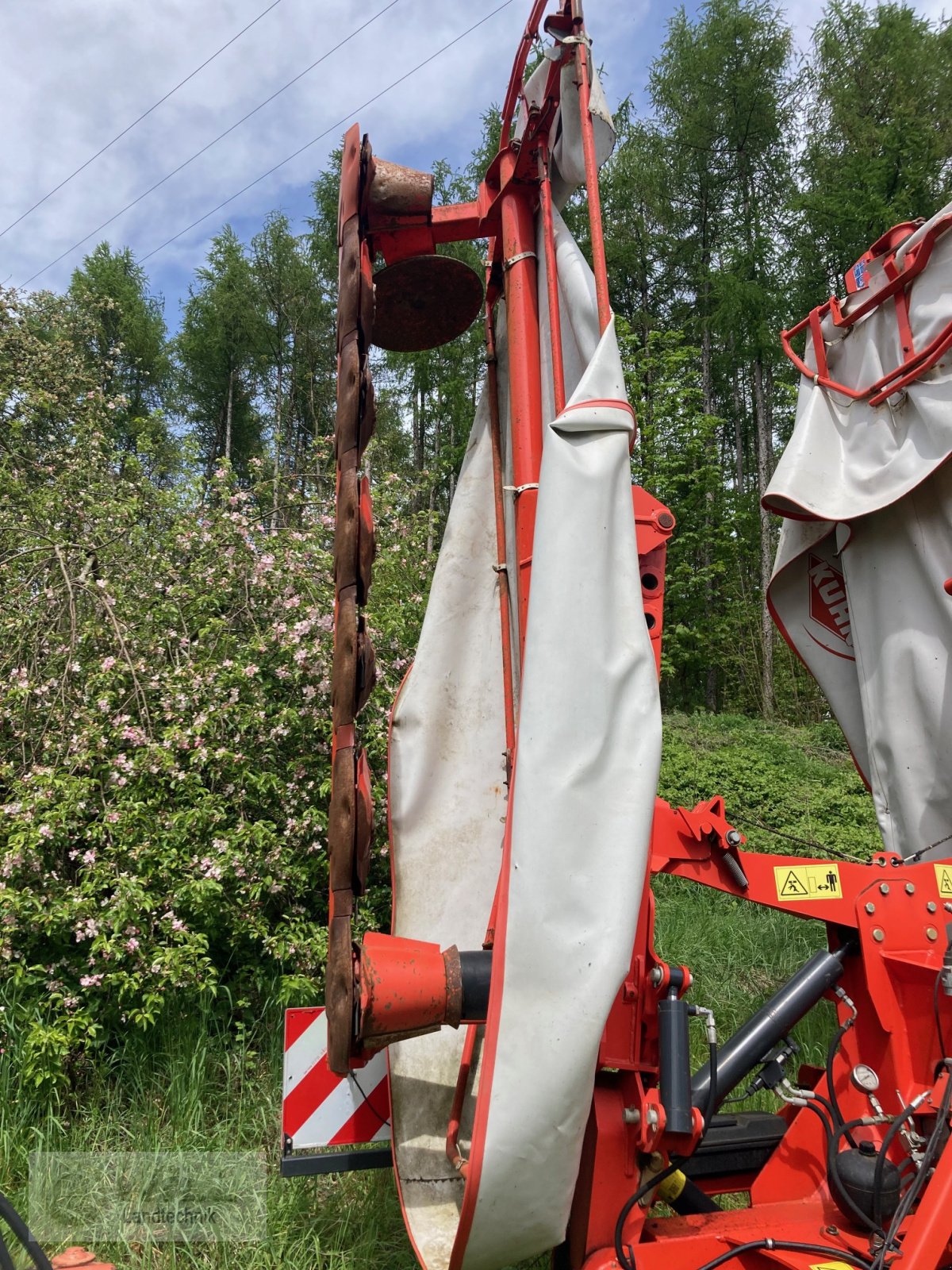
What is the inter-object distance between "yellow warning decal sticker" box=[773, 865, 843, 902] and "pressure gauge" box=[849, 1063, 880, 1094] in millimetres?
396

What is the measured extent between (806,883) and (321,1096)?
1.35 m

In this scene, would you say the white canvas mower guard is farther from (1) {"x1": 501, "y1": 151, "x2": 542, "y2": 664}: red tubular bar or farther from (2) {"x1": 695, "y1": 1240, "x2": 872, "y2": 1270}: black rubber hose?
(2) {"x1": 695, "y1": 1240, "x2": 872, "y2": 1270}: black rubber hose

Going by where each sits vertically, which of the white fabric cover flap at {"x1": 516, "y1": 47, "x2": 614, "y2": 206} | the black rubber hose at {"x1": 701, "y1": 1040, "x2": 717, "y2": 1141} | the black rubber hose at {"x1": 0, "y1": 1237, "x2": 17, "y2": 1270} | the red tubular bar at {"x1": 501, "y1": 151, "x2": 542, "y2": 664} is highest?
the white fabric cover flap at {"x1": 516, "y1": 47, "x2": 614, "y2": 206}

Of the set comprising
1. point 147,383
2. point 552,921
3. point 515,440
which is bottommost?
point 552,921

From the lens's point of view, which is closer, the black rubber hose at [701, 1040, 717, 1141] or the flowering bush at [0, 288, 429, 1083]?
the black rubber hose at [701, 1040, 717, 1141]

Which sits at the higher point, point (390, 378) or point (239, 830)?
point (390, 378)

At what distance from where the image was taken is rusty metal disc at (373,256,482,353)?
243 centimetres

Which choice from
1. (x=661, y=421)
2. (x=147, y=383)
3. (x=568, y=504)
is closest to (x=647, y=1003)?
(x=568, y=504)

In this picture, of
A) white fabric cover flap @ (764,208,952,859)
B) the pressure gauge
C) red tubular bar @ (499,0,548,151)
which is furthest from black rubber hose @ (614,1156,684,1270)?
red tubular bar @ (499,0,548,151)

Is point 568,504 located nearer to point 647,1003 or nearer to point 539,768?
point 539,768

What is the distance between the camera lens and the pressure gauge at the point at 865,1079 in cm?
202

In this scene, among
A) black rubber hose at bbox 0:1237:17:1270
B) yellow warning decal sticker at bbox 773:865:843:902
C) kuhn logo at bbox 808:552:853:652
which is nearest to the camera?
black rubber hose at bbox 0:1237:17:1270

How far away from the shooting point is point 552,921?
1.40 m

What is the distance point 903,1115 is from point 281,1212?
1.85 meters
